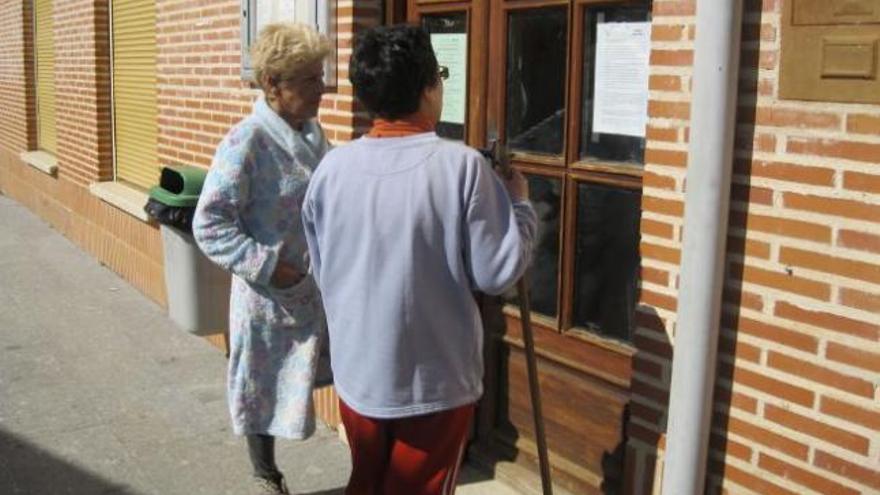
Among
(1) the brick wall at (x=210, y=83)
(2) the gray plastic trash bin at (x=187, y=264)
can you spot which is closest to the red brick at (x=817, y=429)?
(1) the brick wall at (x=210, y=83)

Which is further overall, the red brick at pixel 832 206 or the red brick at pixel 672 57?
the red brick at pixel 672 57

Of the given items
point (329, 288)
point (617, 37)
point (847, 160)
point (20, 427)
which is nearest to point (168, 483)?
point (20, 427)

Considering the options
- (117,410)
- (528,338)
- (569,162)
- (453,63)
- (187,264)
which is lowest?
(117,410)

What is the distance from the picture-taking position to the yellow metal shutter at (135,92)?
799cm

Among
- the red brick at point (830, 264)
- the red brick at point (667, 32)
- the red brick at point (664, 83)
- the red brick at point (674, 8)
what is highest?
the red brick at point (674, 8)

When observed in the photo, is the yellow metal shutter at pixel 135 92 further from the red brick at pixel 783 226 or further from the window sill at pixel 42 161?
the red brick at pixel 783 226

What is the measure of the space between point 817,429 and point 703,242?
1.89 feet

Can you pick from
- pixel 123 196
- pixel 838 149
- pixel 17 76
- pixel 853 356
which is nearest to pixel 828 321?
pixel 853 356

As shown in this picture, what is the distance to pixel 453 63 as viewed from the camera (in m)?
4.28

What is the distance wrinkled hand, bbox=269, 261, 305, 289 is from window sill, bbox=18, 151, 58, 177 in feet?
26.4

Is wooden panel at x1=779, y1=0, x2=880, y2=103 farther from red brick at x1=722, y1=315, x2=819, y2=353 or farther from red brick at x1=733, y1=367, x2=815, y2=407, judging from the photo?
red brick at x1=733, y1=367, x2=815, y2=407

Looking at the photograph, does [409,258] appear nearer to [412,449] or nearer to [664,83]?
[412,449]

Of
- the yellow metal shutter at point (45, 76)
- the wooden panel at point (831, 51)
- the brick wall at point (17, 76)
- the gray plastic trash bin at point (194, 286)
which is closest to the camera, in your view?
the wooden panel at point (831, 51)

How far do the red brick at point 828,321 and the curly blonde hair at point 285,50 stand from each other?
174cm
